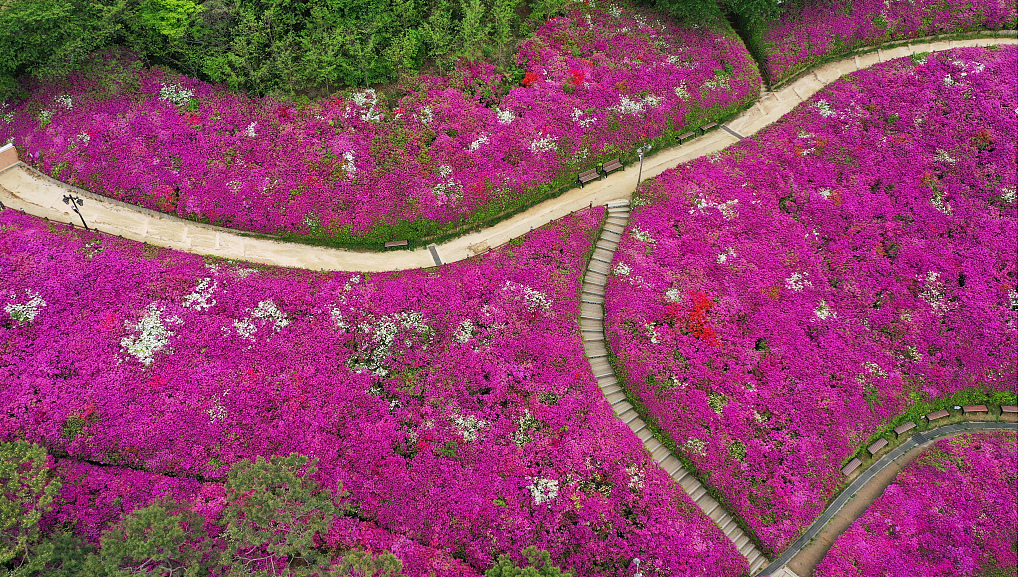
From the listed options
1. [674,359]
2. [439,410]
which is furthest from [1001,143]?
[439,410]

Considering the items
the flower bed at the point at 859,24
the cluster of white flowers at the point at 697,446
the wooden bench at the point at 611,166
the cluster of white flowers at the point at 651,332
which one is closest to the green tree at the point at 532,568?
the cluster of white flowers at the point at 697,446

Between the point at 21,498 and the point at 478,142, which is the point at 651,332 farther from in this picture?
the point at 21,498

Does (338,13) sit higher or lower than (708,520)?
higher

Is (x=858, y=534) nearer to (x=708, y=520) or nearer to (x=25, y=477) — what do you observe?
(x=708, y=520)

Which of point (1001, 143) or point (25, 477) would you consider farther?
point (1001, 143)

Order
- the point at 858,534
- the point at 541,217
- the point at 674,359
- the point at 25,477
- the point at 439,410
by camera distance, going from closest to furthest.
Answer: the point at 25,477 < the point at 858,534 < the point at 439,410 < the point at 674,359 < the point at 541,217

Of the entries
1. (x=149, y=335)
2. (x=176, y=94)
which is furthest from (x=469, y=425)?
(x=176, y=94)

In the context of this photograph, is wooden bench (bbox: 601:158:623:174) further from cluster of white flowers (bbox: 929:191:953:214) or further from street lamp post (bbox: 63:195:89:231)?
street lamp post (bbox: 63:195:89:231)
